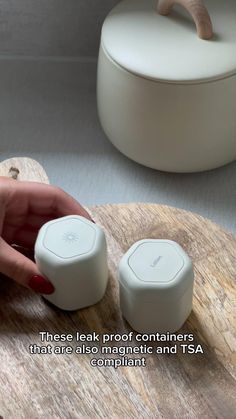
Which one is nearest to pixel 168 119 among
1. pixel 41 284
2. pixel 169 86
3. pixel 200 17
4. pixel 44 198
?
pixel 169 86

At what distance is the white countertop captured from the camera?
142 cm

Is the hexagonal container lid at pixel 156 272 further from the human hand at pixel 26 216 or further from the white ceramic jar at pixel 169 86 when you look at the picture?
the white ceramic jar at pixel 169 86

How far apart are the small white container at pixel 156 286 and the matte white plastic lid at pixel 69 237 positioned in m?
0.05

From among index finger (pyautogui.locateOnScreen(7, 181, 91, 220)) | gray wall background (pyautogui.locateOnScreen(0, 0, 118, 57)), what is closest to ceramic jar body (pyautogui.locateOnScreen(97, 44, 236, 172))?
gray wall background (pyautogui.locateOnScreen(0, 0, 118, 57))

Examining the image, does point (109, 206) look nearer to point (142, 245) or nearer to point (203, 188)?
point (142, 245)

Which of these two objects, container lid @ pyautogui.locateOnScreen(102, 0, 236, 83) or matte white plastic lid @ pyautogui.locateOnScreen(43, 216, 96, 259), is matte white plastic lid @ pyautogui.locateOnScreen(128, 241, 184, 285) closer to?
matte white plastic lid @ pyautogui.locateOnScreen(43, 216, 96, 259)

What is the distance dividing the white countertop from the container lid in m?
0.30

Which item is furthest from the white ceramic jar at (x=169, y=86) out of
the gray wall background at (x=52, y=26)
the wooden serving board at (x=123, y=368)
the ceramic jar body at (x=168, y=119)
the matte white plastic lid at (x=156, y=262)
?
the matte white plastic lid at (x=156, y=262)

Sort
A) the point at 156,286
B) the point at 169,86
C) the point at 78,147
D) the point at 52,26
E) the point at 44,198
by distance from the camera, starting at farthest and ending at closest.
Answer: the point at 52,26
the point at 78,147
the point at 169,86
the point at 44,198
the point at 156,286

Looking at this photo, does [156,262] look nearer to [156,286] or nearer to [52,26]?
[156,286]

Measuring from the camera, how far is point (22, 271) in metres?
0.78

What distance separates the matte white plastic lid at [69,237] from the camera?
74 cm

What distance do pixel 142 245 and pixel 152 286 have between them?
0.21ft

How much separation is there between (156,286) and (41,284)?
0.15 m
